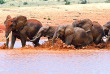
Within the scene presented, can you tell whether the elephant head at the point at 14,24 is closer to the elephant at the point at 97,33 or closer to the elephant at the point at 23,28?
the elephant at the point at 23,28

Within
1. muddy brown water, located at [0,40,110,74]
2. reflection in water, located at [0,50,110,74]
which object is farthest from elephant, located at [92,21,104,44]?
reflection in water, located at [0,50,110,74]

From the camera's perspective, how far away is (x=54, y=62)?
10938mm

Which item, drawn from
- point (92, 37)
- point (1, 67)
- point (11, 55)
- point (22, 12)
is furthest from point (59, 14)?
point (1, 67)

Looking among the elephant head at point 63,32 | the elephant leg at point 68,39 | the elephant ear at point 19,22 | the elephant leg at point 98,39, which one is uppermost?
the elephant ear at point 19,22

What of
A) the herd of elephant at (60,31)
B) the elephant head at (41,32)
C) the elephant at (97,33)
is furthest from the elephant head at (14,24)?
the elephant at (97,33)

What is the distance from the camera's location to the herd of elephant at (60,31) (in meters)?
13.7

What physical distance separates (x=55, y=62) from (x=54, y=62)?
0.03 metres

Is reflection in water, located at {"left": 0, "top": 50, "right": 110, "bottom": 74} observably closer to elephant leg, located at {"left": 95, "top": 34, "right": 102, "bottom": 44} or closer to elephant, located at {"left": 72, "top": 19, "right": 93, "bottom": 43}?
elephant, located at {"left": 72, "top": 19, "right": 93, "bottom": 43}

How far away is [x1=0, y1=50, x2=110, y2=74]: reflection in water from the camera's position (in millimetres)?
9789

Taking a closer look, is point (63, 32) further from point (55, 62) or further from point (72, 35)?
point (55, 62)

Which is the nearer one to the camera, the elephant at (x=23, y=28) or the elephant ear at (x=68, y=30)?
the elephant ear at (x=68, y=30)

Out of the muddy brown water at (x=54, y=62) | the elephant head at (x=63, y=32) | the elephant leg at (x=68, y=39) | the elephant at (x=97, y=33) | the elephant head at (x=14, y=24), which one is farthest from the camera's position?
the elephant at (x=97, y=33)

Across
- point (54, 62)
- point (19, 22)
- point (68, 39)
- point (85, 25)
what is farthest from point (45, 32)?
point (54, 62)

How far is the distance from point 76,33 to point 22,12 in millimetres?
12075
